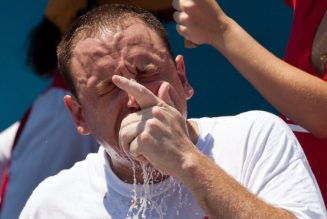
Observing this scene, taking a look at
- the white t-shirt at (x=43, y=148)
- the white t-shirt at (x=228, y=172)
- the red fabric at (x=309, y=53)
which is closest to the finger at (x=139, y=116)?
the white t-shirt at (x=228, y=172)

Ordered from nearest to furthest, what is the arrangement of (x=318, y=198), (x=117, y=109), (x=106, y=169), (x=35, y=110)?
(x=318, y=198) < (x=117, y=109) < (x=106, y=169) < (x=35, y=110)

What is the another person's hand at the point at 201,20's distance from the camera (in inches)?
64.6

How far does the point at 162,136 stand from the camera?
1314 millimetres

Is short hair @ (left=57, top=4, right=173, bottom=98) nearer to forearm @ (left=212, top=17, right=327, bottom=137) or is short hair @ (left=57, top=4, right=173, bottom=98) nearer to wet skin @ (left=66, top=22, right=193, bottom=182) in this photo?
wet skin @ (left=66, top=22, right=193, bottom=182)

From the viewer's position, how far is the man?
1.32 metres

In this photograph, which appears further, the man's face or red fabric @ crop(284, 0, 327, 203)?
red fabric @ crop(284, 0, 327, 203)

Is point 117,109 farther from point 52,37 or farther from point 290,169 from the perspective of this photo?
point 52,37

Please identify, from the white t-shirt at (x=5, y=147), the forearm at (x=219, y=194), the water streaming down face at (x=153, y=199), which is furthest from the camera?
the white t-shirt at (x=5, y=147)

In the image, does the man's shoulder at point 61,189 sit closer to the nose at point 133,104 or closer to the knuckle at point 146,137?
the nose at point 133,104

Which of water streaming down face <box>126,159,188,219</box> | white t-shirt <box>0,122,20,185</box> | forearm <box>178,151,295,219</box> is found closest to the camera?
forearm <box>178,151,295,219</box>

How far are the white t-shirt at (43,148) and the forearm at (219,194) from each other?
1.07 meters

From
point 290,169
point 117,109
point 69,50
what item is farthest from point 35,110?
point 290,169

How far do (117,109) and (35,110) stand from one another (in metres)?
0.93

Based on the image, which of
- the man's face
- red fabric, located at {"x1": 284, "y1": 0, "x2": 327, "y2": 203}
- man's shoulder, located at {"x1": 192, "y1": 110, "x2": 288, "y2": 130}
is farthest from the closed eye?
red fabric, located at {"x1": 284, "y1": 0, "x2": 327, "y2": 203}
